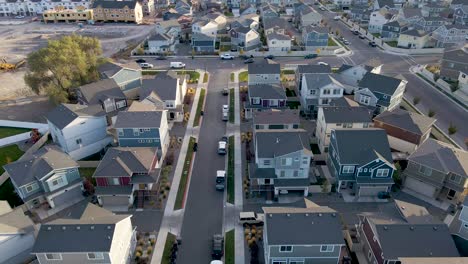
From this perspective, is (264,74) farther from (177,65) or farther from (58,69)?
(58,69)

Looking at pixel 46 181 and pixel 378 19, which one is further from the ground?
pixel 378 19

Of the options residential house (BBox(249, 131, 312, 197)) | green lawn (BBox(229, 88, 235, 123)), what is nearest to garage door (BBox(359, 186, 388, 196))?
residential house (BBox(249, 131, 312, 197))

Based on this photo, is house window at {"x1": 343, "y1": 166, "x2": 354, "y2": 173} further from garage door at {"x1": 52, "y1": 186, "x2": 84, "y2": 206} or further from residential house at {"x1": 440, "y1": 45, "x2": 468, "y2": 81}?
residential house at {"x1": 440, "y1": 45, "x2": 468, "y2": 81}

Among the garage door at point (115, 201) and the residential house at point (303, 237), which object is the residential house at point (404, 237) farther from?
the garage door at point (115, 201)

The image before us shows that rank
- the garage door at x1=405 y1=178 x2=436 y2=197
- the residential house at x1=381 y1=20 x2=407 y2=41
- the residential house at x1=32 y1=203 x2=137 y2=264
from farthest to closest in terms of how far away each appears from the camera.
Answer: the residential house at x1=381 y1=20 x2=407 y2=41 → the garage door at x1=405 y1=178 x2=436 y2=197 → the residential house at x1=32 y1=203 x2=137 y2=264

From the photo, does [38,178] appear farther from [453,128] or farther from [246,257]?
[453,128]

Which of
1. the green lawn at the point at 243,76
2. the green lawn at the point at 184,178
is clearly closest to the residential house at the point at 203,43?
the green lawn at the point at 243,76

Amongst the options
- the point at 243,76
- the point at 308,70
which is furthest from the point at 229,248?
the point at 243,76
